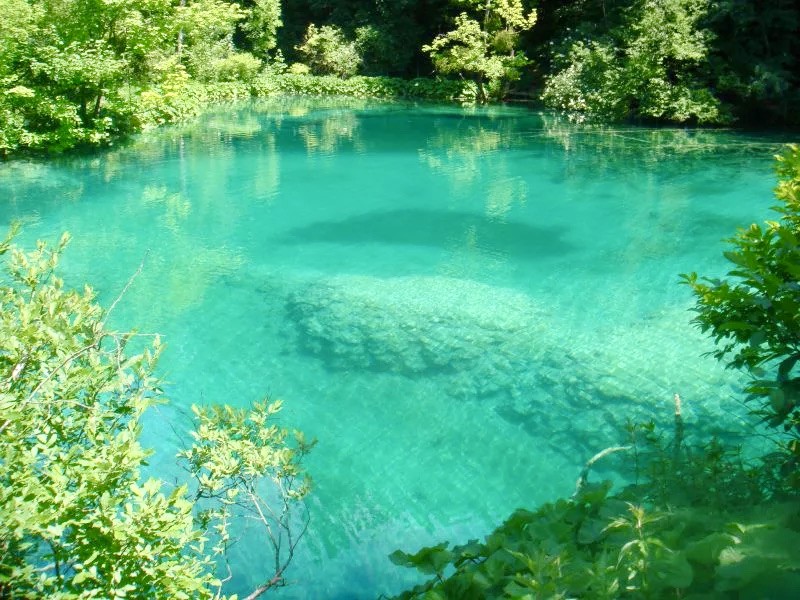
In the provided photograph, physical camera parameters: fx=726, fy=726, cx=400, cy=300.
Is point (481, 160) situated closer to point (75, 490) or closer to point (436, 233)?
point (436, 233)

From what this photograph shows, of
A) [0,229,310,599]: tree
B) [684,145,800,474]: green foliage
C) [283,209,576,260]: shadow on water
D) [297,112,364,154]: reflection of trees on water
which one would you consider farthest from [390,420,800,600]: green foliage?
[297,112,364,154]: reflection of trees on water

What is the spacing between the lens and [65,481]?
7.85 feet

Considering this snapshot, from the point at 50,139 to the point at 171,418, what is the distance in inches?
482

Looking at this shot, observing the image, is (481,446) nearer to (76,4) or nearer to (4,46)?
(4,46)

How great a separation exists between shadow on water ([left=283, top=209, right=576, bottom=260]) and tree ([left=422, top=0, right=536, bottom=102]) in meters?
17.1

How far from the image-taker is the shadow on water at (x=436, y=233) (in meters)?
11.2

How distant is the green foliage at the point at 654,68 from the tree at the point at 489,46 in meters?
5.08

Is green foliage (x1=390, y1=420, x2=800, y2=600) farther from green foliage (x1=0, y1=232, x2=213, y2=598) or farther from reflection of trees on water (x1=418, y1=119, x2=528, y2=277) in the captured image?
reflection of trees on water (x1=418, y1=119, x2=528, y2=277)

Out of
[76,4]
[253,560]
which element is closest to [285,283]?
[253,560]

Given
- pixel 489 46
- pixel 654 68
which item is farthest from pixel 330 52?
pixel 654 68

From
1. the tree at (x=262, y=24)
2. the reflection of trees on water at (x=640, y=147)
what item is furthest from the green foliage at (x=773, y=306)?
the tree at (x=262, y=24)

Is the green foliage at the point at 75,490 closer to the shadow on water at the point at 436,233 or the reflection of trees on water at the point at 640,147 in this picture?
the shadow on water at the point at 436,233

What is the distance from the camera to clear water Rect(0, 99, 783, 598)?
5906mm

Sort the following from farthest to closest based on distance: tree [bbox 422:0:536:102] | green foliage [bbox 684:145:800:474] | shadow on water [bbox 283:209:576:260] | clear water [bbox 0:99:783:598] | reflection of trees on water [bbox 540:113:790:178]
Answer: tree [bbox 422:0:536:102]
reflection of trees on water [bbox 540:113:790:178]
shadow on water [bbox 283:209:576:260]
clear water [bbox 0:99:783:598]
green foliage [bbox 684:145:800:474]
